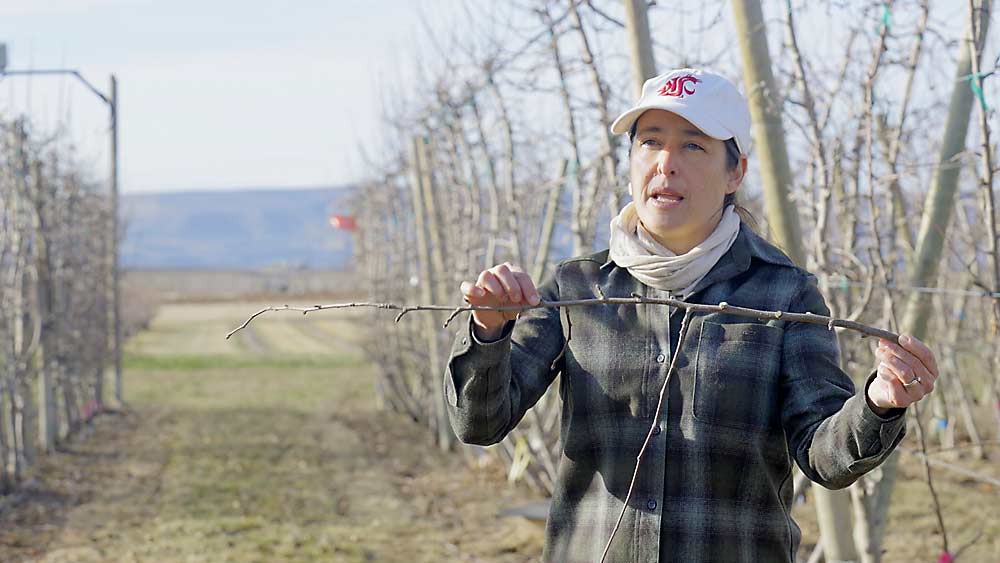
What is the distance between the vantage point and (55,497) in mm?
8523

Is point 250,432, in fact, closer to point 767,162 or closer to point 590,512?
point 767,162

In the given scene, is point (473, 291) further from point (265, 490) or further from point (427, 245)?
point (427, 245)

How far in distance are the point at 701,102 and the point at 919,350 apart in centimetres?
59

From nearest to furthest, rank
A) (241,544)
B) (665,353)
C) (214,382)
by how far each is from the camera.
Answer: (665,353) → (241,544) → (214,382)

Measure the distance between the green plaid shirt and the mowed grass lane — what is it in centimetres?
490

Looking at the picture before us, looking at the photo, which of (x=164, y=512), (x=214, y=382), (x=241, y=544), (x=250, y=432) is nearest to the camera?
(x=241, y=544)

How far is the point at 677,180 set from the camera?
6.72 feet

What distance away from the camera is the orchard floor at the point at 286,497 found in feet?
22.8

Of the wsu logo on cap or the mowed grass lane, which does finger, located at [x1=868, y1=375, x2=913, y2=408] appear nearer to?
the wsu logo on cap

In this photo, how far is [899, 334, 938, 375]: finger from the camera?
66.7 inches

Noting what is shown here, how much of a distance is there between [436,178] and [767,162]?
7.28m

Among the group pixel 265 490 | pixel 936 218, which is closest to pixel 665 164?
pixel 936 218

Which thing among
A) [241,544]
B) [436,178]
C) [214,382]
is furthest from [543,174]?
[214,382]

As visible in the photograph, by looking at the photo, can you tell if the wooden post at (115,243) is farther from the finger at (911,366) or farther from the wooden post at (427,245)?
the finger at (911,366)
